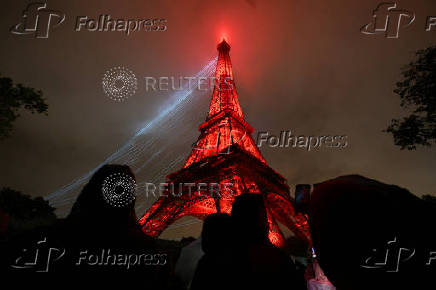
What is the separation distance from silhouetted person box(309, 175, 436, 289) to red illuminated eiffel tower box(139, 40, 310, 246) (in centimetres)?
1496

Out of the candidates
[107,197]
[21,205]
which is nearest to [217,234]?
[107,197]

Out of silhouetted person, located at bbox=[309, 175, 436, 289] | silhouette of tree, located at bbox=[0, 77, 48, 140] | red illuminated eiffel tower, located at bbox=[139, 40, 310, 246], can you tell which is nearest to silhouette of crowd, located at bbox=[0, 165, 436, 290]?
silhouetted person, located at bbox=[309, 175, 436, 289]

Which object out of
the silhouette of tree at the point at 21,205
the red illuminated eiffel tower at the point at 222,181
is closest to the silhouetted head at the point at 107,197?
the red illuminated eiffel tower at the point at 222,181

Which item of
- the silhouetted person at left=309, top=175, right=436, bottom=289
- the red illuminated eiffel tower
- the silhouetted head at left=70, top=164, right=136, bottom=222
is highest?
the silhouetted person at left=309, top=175, right=436, bottom=289

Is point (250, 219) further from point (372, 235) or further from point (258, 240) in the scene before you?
point (372, 235)

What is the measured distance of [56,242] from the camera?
72.7 inches

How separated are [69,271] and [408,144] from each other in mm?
12929

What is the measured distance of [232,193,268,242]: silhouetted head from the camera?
2.56m

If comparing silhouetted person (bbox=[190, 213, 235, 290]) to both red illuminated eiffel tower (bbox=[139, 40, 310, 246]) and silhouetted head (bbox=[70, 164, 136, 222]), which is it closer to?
silhouetted head (bbox=[70, 164, 136, 222])

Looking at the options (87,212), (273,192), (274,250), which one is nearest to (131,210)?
(87,212)

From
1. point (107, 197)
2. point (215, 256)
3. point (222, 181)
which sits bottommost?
point (222, 181)

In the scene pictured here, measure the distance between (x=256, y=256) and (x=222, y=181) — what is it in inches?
618

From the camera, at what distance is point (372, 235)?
1307 mm

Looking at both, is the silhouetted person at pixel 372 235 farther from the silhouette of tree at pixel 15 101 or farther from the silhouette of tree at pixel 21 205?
the silhouette of tree at pixel 21 205
